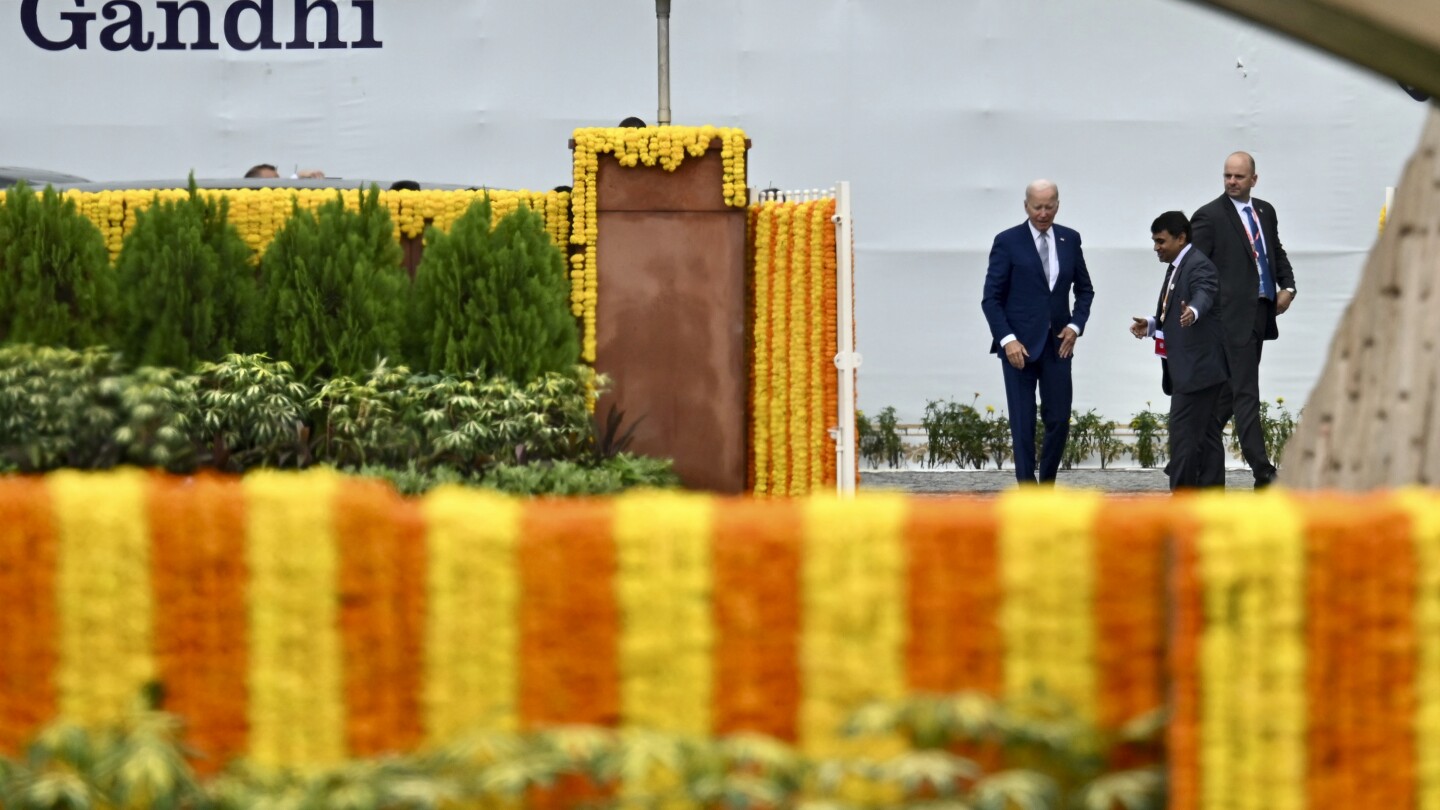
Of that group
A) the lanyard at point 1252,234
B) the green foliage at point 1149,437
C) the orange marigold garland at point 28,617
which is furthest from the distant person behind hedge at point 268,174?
the orange marigold garland at point 28,617

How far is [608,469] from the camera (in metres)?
10.1

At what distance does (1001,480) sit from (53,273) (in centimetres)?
786

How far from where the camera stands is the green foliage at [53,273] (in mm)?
9562

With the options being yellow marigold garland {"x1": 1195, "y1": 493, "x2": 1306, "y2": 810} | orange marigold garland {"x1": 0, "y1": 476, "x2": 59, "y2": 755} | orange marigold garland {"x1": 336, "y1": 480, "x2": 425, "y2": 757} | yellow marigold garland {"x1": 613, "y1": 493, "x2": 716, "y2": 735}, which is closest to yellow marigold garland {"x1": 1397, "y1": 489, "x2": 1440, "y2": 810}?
yellow marigold garland {"x1": 1195, "y1": 493, "x2": 1306, "y2": 810}

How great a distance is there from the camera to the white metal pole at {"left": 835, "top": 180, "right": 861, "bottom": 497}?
10812 millimetres

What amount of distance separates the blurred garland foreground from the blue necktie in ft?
30.3

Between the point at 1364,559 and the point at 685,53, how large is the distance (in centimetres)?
1289

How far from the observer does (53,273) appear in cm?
968

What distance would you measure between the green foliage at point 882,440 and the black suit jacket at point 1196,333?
4.93 m

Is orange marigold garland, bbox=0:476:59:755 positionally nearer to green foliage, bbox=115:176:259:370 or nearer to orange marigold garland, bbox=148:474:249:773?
orange marigold garland, bbox=148:474:249:773

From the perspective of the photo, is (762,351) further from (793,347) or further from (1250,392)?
(1250,392)

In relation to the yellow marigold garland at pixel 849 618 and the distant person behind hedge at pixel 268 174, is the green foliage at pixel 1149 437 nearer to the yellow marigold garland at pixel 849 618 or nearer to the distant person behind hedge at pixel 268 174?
the distant person behind hedge at pixel 268 174

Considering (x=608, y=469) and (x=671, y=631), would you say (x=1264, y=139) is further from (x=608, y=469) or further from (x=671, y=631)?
(x=671, y=631)

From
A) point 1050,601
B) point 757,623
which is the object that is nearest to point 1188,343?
point 1050,601
